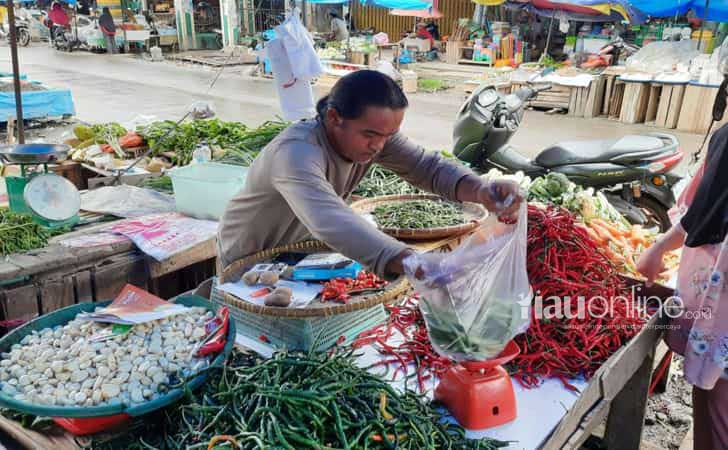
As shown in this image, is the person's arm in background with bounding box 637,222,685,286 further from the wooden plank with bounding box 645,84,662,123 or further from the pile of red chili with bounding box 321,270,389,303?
the wooden plank with bounding box 645,84,662,123

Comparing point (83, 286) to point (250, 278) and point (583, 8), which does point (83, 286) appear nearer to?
point (250, 278)

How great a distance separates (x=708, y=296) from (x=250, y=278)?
65.3 inches

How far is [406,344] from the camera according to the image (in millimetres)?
→ 2037

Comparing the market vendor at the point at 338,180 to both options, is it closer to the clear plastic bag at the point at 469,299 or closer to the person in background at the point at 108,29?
the clear plastic bag at the point at 469,299

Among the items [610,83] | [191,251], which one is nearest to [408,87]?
[610,83]

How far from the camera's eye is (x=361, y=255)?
1.74 m

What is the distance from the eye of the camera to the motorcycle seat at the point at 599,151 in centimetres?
471

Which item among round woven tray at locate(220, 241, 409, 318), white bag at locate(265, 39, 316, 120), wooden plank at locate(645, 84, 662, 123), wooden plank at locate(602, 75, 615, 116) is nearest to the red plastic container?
round woven tray at locate(220, 241, 409, 318)

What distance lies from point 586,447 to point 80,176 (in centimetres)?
510

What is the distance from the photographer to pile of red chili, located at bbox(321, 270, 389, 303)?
200 centimetres

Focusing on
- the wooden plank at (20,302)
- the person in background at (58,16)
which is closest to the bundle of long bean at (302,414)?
the wooden plank at (20,302)

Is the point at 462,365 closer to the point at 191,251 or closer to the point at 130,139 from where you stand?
the point at 191,251

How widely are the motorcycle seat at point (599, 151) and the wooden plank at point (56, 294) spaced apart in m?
3.91

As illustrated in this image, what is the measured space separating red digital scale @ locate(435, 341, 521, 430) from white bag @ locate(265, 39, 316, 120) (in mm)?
3608
